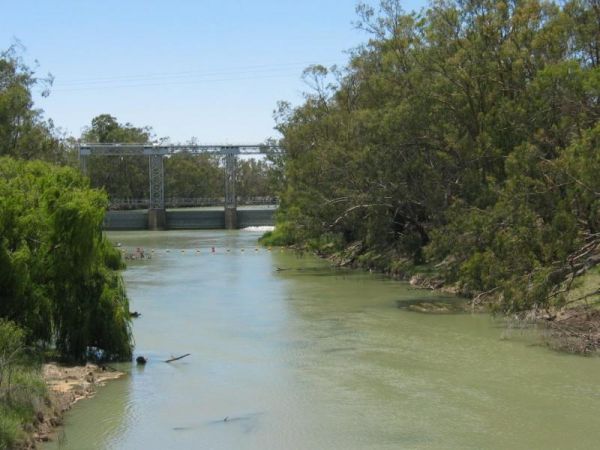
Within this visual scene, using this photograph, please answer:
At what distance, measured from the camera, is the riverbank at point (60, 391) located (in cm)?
1220

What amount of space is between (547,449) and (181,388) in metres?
6.96

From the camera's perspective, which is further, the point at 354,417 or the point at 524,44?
the point at 524,44

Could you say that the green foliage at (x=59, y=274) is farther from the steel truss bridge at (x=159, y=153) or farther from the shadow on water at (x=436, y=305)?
the steel truss bridge at (x=159, y=153)

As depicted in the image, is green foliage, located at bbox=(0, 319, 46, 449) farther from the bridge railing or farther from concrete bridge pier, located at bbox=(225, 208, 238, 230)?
the bridge railing

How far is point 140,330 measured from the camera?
21953 millimetres

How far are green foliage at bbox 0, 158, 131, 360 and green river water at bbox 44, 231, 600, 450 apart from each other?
119 centimetres

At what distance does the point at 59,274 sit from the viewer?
1628cm

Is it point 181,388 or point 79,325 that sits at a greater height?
point 79,325

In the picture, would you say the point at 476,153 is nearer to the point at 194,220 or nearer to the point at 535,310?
the point at 535,310

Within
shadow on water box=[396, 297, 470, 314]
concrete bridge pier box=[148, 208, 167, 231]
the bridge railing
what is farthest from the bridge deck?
shadow on water box=[396, 297, 470, 314]

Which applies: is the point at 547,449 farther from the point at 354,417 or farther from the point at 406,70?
the point at 406,70

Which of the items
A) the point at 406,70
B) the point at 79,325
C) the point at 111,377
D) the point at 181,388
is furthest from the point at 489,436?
the point at 406,70

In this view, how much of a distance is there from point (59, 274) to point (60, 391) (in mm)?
2946

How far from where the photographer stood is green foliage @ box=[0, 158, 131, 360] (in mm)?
15383
